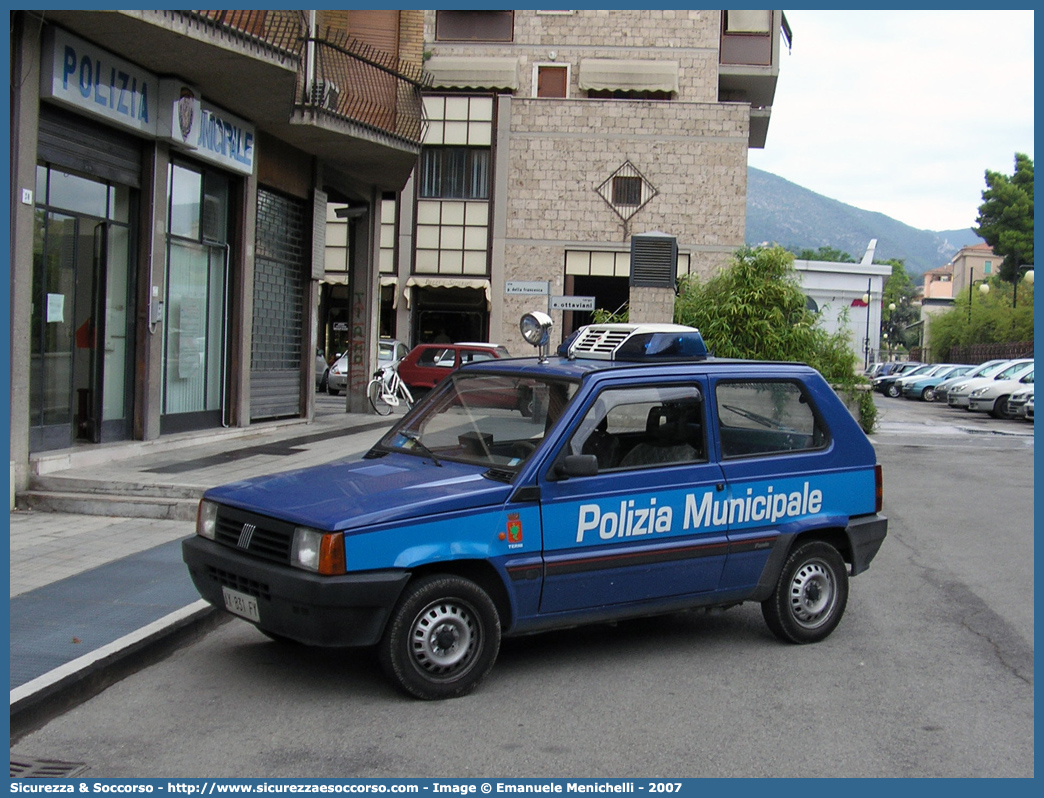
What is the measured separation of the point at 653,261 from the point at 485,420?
44.7 feet

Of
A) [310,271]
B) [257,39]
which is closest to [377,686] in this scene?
[257,39]

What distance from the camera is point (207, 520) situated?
5484 millimetres

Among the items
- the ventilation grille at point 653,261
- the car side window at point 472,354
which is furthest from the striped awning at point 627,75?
the ventilation grille at point 653,261

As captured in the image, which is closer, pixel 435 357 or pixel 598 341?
pixel 598 341

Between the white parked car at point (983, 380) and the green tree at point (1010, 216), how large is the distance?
102ft

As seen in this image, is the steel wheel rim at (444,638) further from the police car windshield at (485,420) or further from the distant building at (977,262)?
the distant building at (977,262)

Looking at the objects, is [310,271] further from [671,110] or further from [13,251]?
[671,110]

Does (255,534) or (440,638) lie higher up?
(255,534)

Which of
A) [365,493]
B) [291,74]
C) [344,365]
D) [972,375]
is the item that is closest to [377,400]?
[291,74]

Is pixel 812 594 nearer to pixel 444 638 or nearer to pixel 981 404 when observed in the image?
pixel 444 638

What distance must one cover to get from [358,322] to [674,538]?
51.7 ft

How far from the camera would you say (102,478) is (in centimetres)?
1018

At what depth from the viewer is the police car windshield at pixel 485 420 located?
5.59 m
